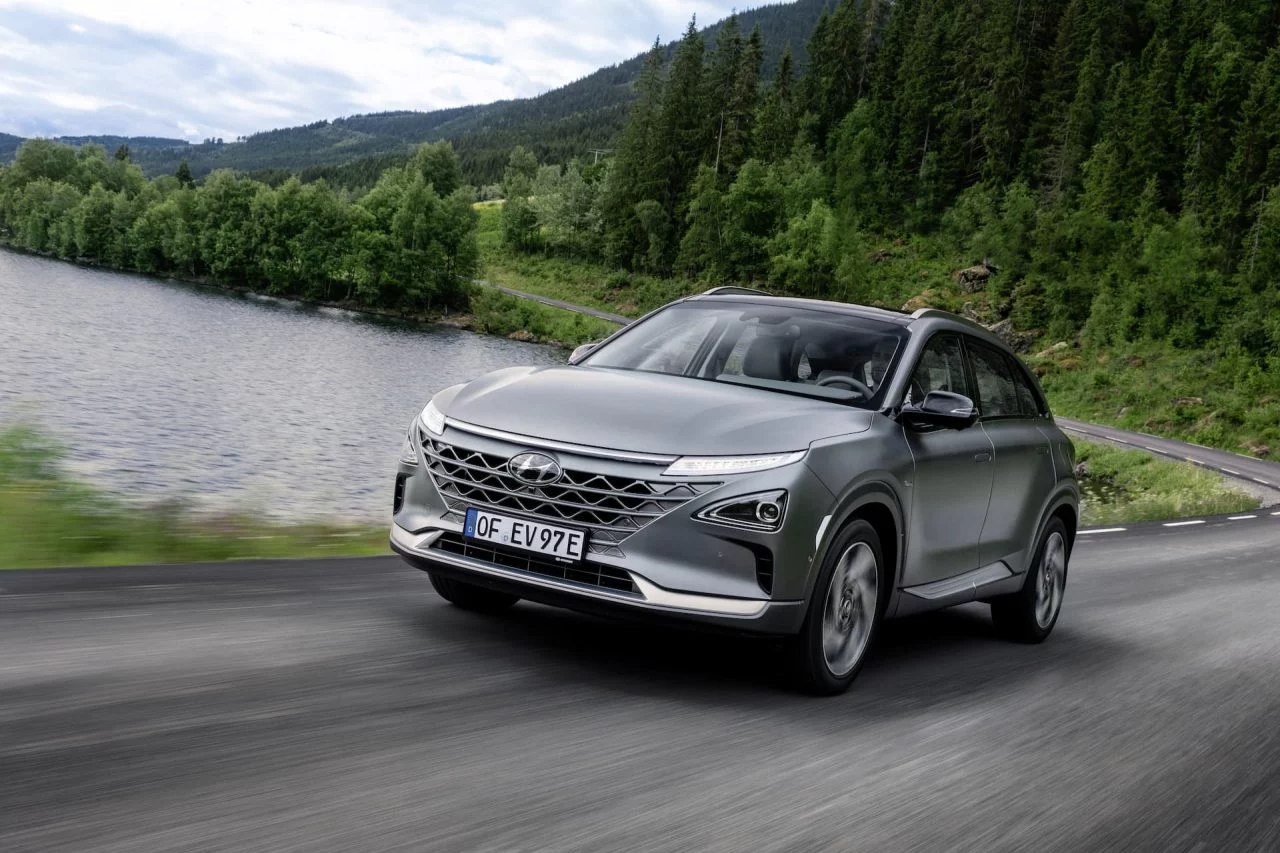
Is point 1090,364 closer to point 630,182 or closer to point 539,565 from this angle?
point 630,182

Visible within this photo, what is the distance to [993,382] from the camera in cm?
723

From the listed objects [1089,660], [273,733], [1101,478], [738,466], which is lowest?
[1101,478]

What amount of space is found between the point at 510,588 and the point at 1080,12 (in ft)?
349

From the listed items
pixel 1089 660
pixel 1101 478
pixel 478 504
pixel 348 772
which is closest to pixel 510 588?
pixel 478 504

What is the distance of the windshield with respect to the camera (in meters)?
6.00

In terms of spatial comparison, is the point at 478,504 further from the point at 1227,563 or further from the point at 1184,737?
the point at 1227,563

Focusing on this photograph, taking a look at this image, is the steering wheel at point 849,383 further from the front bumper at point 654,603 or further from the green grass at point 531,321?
the green grass at point 531,321

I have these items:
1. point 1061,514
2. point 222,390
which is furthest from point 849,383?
point 222,390

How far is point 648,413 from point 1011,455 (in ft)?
9.19

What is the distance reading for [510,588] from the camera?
5059mm

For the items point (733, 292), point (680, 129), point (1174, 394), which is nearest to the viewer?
point (733, 292)

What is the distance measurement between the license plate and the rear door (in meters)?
2.77

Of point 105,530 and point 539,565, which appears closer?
point 539,565

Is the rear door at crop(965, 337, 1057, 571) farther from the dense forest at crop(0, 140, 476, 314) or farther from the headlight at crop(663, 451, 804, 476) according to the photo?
the dense forest at crop(0, 140, 476, 314)
